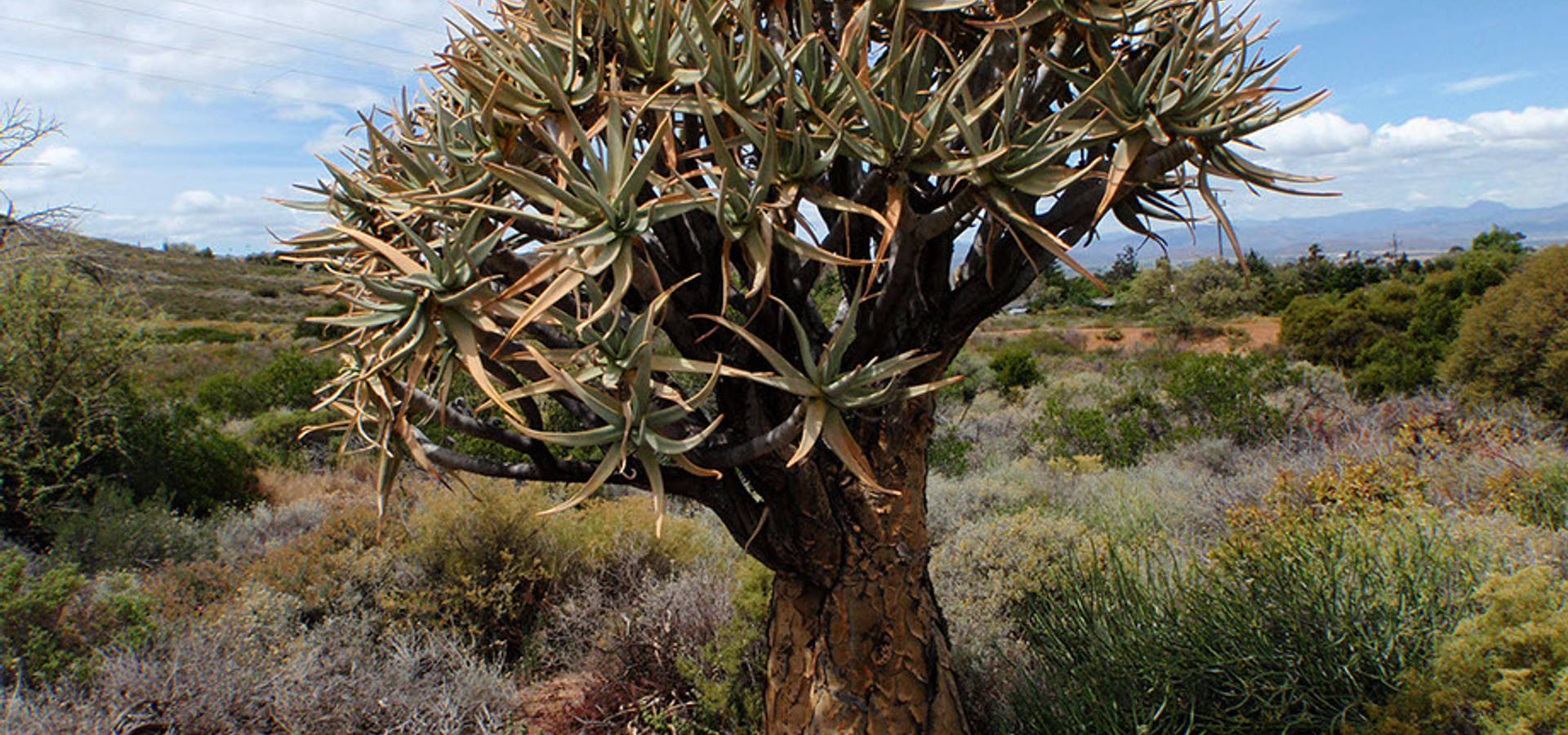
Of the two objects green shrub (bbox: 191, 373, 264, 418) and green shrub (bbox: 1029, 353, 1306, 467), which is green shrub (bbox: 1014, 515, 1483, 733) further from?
green shrub (bbox: 191, 373, 264, 418)

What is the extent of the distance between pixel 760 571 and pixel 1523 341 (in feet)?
34.1

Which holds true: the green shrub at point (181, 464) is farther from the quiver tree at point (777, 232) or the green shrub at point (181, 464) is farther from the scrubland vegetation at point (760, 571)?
the quiver tree at point (777, 232)

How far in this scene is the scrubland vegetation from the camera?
307 cm

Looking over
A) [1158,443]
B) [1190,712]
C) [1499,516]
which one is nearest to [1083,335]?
[1158,443]

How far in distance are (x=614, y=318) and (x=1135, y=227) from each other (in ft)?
5.54

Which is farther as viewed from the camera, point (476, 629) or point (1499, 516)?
point (476, 629)

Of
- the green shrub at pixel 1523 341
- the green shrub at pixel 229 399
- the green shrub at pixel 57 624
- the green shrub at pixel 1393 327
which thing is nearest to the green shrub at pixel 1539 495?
the green shrub at pixel 1523 341

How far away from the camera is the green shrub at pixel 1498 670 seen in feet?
7.78

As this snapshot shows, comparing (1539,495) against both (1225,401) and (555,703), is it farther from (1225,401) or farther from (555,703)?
(555,703)

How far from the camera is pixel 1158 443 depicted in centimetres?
991

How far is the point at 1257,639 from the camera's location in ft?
10.1

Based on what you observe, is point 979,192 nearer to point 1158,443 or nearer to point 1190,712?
point 1190,712

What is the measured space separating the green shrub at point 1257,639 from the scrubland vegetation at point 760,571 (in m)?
0.02

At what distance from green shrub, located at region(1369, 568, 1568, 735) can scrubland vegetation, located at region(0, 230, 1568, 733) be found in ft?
0.04
